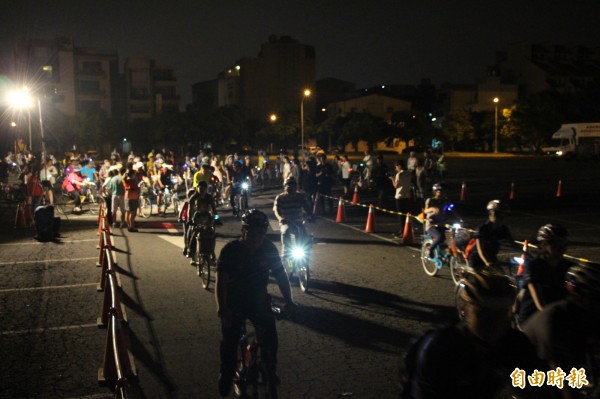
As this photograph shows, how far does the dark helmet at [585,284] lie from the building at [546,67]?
9205cm

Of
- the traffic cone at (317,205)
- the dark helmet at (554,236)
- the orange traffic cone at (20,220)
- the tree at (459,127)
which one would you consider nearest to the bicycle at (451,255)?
the dark helmet at (554,236)

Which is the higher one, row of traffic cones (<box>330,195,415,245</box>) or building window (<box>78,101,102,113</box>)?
building window (<box>78,101,102,113</box>)

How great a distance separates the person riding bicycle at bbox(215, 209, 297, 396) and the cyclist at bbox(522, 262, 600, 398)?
207 centimetres

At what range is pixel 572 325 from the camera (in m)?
3.88

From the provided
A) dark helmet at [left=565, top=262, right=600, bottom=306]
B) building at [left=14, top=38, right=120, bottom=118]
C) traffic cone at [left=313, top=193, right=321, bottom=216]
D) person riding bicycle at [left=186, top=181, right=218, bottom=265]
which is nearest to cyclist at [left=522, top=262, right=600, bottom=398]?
dark helmet at [left=565, top=262, right=600, bottom=306]

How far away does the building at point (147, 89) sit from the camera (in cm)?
8794

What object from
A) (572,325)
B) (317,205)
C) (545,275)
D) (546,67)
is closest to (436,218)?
(545,275)

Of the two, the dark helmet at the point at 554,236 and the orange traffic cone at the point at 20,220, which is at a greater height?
the dark helmet at the point at 554,236

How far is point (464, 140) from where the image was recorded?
8231 cm

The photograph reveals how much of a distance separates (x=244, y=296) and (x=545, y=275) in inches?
101

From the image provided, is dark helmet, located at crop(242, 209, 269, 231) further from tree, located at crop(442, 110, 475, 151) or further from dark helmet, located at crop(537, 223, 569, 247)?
tree, located at crop(442, 110, 475, 151)

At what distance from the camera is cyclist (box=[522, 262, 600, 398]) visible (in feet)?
12.5

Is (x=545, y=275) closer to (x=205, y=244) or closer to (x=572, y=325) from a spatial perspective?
(x=572, y=325)

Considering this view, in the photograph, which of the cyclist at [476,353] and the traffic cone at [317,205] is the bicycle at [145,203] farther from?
the cyclist at [476,353]
